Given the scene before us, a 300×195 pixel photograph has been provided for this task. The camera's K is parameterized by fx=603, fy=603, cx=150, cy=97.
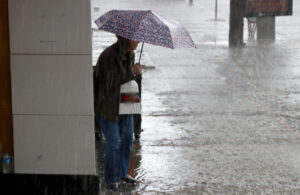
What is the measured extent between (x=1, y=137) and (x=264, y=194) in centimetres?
279

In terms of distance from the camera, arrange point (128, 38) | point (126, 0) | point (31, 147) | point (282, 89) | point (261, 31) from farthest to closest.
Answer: point (126, 0) → point (261, 31) → point (282, 89) → point (31, 147) → point (128, 38)

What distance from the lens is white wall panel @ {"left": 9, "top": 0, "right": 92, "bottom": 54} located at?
5.72 m

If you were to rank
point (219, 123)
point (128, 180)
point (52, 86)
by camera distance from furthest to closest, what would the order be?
1. point (219, 123)
2. point (128, 180)
3. point (52, 86)

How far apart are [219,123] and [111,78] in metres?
3.82

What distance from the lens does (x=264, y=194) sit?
636cm

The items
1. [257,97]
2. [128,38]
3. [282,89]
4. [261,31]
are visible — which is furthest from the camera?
[261,31]

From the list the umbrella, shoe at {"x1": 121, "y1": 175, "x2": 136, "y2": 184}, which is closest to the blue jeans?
shoe at {"x1": 121, "y1": 175, "x2": 136, "y2": 184}

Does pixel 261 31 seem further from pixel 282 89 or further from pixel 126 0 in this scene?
pixel 126 0

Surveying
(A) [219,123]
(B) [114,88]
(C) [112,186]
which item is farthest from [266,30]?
(B) [114,88]

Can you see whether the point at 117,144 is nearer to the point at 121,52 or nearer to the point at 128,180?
Result: the point at 128,180

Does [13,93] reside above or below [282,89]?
above

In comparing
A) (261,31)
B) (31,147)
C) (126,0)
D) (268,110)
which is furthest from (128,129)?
(126,0)

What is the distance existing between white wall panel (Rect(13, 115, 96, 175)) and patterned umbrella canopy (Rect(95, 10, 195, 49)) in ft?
3.03

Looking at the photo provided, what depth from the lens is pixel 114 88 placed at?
19.7 feet
